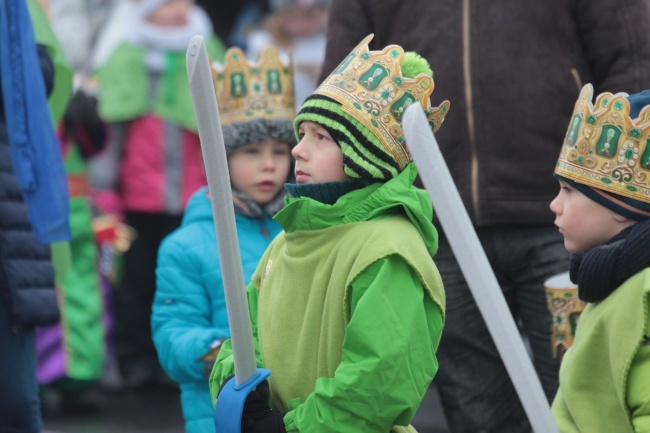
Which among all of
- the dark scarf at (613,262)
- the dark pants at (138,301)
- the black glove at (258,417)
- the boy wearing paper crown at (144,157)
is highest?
the dark scarf at (613,262)

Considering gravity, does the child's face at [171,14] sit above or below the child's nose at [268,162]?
below

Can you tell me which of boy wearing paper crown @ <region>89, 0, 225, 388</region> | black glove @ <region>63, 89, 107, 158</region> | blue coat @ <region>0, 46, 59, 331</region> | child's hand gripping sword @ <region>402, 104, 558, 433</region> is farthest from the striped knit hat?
boy wearing paper crown @ <region>89, 0, 225, 388</region>

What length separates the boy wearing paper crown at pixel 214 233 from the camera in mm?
4684

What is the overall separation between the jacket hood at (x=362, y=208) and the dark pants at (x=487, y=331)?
115cm

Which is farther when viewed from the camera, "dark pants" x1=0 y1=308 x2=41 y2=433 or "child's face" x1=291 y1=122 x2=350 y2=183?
"dark pants" x1=0 y1=308 x2=41 y2=433

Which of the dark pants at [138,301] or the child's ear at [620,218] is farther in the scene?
the dark pants at [138,301]

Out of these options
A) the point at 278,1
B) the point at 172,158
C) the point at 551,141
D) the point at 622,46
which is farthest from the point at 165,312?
the point at 278,1

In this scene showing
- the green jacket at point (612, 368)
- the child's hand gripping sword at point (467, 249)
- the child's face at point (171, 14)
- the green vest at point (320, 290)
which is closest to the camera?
the child's hand gripping sword at point (467, 249)

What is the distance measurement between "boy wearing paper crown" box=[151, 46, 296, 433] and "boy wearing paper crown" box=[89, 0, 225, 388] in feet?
10.1

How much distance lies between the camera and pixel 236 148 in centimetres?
494

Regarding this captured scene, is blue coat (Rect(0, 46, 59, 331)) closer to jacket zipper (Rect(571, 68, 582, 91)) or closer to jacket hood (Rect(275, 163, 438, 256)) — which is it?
Answer: jacket hood (Rect(275, 163, 438, 256))

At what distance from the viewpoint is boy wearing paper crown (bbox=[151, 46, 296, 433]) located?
468cm

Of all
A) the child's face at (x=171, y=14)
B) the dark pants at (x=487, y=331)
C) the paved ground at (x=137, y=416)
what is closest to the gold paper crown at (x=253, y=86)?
the dark pants at (x=487, y=331)

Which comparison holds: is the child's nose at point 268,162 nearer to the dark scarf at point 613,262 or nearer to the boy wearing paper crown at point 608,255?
the boy wearing paper crown at point 608,255
